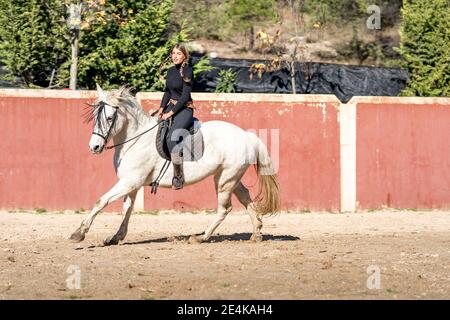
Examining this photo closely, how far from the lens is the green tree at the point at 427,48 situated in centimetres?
2181

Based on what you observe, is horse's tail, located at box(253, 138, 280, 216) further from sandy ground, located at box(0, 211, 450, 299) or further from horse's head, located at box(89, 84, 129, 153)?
horse's head, located at box(89, 84, 129, 153)

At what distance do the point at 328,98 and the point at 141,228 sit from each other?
5.20 metres

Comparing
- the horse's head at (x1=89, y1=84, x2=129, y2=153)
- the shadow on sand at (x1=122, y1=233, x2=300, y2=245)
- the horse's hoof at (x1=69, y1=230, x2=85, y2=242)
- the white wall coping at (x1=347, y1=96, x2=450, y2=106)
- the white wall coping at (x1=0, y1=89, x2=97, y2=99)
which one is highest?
the white wall coping at (x1=0, y1=89, x2=97, y2=99)

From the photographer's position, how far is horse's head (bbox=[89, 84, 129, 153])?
485 inches

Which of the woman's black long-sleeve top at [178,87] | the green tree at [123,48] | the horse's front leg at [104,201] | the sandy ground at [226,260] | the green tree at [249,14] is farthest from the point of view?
the green tree at [249,14]

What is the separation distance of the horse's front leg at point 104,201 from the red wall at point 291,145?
5177 mm

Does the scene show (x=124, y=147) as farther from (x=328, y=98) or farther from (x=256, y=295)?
(x=328, y=98)

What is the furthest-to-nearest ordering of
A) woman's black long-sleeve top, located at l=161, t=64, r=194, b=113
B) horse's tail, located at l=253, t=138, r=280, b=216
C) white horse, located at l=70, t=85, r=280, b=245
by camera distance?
1. horse's tail, located at l=253, t=138, r=280, b=216
2. woman's black long-sleeve top, located at l=161, t=64, r=194, b=113
3. white horse, located at l=70, t=85, r=280, b=245

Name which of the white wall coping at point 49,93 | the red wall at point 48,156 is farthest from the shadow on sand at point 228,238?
the white wall coping at point 49,93

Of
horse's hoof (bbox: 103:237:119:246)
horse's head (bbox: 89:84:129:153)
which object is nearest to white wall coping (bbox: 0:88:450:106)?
horse's head (bbox: 89:84:129:153)

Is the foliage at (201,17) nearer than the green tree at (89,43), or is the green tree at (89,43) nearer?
the green tree at (89,43)

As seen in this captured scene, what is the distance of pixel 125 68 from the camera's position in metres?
19.7

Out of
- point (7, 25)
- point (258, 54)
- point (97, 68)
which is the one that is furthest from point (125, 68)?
point (258, 54)

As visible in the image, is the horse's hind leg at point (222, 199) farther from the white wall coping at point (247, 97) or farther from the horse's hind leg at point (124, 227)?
the white wall coping at point (247, 97)
